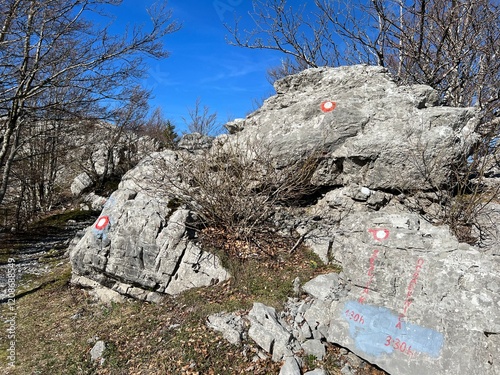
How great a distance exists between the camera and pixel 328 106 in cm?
613

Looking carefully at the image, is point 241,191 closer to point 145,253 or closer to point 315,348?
point 145,253

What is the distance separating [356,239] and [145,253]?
334 cm

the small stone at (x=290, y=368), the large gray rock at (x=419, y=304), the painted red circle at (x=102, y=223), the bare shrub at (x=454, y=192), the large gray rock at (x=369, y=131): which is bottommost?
the small stone at (x=290, y=368)

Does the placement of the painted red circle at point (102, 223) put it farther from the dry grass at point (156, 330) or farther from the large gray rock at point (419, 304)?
the large gray rock at point (419, 304)

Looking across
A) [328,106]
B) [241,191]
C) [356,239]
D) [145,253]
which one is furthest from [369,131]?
[145,253]

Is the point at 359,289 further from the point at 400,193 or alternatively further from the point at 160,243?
the point at 160,243

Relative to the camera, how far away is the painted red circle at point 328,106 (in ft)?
20.0

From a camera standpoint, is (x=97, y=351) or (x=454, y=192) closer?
(x=97, y=351)

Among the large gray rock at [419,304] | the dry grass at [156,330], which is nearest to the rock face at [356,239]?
the large gray rock at [419,304]

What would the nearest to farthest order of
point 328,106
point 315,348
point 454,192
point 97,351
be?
point 315,348 → point 97,351 → point 454,192 → point 328,106

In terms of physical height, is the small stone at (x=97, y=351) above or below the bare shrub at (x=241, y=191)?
below

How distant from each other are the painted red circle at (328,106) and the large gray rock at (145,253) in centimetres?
339

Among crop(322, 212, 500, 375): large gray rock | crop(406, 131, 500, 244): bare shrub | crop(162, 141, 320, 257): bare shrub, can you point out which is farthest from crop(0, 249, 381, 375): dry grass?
crop(406, 131, 500, 244): bare shrub

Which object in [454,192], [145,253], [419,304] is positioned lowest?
[419,304]
